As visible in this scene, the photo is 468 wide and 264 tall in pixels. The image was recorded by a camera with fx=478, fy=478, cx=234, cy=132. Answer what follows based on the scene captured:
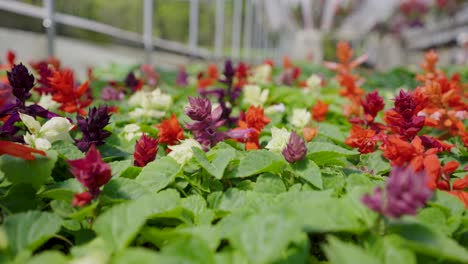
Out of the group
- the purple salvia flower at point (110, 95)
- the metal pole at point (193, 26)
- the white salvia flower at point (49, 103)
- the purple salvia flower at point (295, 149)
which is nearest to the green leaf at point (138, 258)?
the purple salvia flower at point (295, 149)

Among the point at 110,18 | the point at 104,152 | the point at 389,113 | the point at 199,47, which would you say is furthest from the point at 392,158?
the point at 199,47

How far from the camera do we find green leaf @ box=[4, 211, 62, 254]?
0.87 meters

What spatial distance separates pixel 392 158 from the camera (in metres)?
1.26

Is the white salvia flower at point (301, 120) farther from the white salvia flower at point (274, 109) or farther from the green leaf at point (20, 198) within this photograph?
the green leaf at point (20, 198)

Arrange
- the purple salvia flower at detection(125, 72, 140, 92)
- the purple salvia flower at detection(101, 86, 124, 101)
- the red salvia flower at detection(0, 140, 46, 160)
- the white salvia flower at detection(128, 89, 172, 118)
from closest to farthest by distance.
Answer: the red salvia flower at detection(0, 140, 46, 160), the white salvia flower at detection(128, 89, 172, 118), the purple salvia flower at detection(101, 86, 124, 101), the purple salvia flower at detection(125, 72, 140, 92)

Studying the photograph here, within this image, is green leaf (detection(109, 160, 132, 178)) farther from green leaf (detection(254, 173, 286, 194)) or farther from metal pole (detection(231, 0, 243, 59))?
metal pole (detection(231, 0, 243, 59))

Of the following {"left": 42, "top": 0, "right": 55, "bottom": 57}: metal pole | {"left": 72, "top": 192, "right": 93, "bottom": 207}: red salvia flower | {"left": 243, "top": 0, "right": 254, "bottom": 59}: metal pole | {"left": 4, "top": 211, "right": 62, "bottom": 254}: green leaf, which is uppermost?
{"left": 243, "top": 0, "right": 254, "bottom": 59}: metal pole

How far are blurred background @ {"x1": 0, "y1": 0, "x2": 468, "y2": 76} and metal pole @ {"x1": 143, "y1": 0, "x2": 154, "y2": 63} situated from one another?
0.02 meters

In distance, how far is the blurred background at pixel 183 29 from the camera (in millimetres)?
4836

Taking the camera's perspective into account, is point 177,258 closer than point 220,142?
Yes

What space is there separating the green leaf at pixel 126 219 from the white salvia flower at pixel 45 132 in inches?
16.2

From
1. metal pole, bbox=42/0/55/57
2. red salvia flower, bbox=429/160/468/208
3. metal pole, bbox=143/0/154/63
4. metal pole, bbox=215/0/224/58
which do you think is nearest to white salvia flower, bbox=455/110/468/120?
red salvia flower, bbox=429/160/468/208

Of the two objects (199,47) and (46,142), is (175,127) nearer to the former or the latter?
(46,142)

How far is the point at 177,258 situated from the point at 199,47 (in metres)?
10.7
